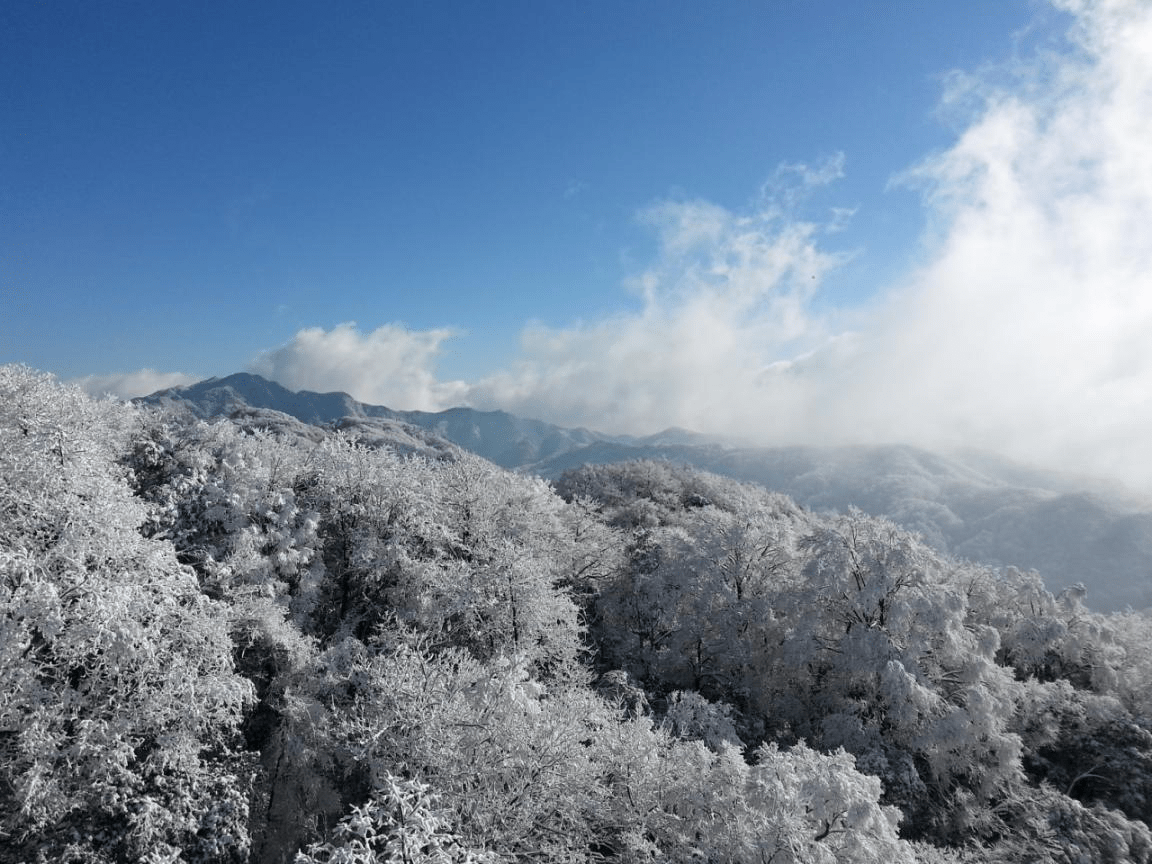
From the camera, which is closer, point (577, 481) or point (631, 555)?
point (631, 555)

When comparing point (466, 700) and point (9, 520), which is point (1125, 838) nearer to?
point (466, 700)

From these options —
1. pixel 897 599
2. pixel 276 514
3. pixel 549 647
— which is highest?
pixel 276 514

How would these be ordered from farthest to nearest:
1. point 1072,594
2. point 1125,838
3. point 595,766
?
point 1072,594 < point 1125,838 < point 595,766

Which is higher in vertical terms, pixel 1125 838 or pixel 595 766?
pixel 595 766

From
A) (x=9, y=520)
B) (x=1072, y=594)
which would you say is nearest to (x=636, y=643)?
(x=9, y=520)

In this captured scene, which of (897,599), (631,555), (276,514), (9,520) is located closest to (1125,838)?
(897,599)

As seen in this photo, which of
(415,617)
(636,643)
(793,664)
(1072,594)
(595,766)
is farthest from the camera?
(1072,594)
